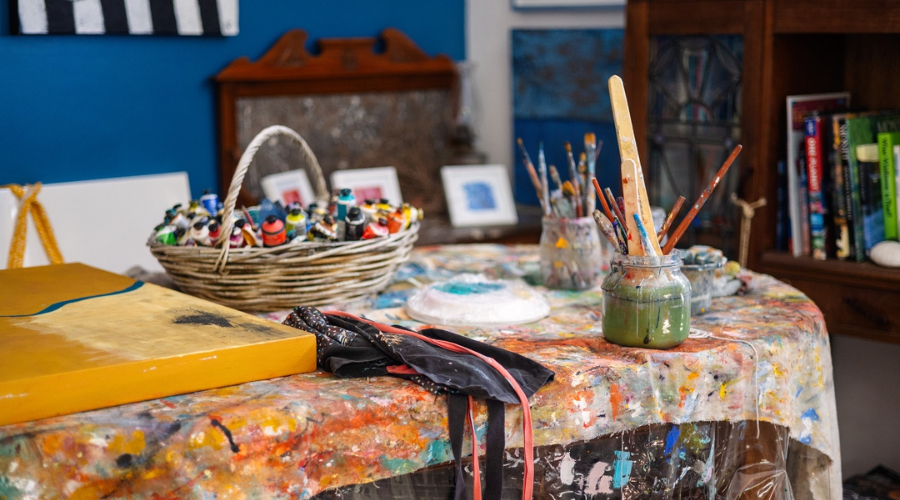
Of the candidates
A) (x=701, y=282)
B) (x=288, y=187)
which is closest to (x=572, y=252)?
(x=701, y=282)

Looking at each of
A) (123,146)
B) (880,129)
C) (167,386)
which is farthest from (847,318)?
(123,146)

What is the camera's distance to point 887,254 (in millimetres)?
2139

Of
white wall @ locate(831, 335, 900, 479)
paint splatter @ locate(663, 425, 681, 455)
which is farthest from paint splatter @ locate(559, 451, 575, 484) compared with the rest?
white wall @ locate(831, 335, 900, 479)

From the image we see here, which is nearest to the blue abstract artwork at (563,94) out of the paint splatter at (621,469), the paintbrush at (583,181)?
the paintbrush at (583,181)

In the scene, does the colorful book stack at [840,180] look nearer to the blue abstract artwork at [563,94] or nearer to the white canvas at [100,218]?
the blue abstract artwork at [563,94]

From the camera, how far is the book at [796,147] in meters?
2.31

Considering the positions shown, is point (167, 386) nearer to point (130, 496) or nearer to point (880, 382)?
point (130, 496)

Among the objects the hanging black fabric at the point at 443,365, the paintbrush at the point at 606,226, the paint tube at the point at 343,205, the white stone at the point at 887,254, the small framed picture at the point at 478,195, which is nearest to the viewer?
the hanging black fabric at the point at 443,365

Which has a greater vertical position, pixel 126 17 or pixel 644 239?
pixel 126 17

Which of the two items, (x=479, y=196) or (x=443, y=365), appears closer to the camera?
(x=443, y=365)

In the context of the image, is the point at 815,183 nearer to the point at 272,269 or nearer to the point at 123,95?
the point at 272,269

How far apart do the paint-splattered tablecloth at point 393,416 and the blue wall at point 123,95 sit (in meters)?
1.67

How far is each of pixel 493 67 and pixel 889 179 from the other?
184cm

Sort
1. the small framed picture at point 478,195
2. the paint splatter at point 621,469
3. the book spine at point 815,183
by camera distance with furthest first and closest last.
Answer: the small framed picture at point 478,195 < the book spine at point 815,183 < the paint splatter at point 621,469
